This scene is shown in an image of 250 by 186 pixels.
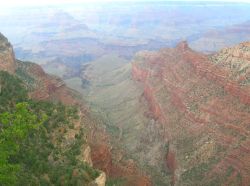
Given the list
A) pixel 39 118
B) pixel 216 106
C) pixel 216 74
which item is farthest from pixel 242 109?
pixel 39 118

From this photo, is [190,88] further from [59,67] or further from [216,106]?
[59,67]

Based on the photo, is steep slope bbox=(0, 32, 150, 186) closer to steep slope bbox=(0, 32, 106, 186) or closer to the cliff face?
steep slope bbox=(0, 32, 106, 186)

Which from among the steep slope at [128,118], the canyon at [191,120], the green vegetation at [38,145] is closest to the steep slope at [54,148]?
the green vegetation at [38,145]

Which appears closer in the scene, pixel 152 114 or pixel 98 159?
pixel 98 159

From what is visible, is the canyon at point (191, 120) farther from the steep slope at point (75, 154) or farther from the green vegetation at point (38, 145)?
the green vegetation at point (38, 145)

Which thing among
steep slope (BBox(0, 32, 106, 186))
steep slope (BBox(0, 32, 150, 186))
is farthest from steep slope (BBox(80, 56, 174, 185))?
steep slope (BBox(0, 32, 106, 186))

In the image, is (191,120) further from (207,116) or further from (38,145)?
(38,145)
